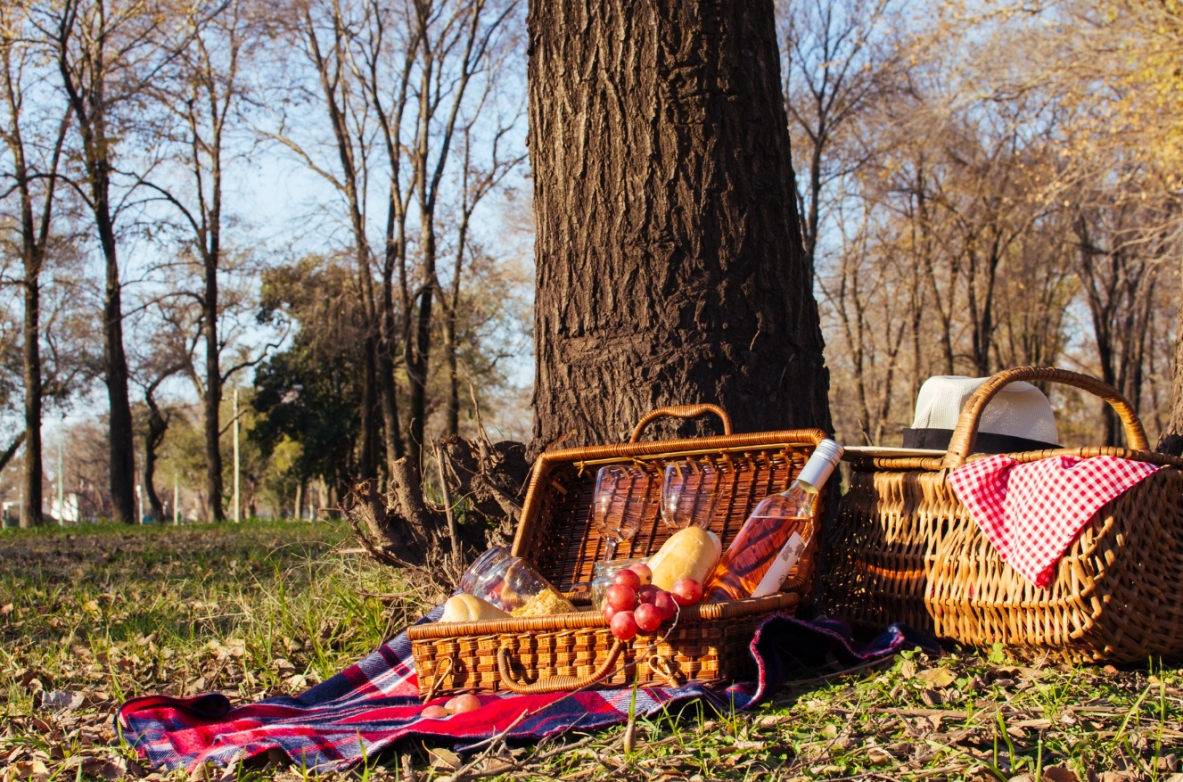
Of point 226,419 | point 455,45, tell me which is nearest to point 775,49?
point 455,45

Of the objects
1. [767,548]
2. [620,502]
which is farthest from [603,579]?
[620,502]

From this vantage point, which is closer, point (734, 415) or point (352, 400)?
point (734, 415)

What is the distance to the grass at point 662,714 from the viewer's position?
183 centimetres

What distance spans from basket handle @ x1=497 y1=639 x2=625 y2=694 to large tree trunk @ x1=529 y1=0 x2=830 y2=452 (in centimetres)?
135

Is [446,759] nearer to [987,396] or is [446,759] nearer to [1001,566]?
[1001,566]

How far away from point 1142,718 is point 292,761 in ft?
5.85

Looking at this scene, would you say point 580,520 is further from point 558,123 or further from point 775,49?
point 775,49

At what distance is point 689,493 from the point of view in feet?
10.0

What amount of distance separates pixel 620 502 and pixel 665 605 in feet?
3.04

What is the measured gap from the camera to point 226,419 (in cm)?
5106

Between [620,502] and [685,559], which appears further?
[620,502]

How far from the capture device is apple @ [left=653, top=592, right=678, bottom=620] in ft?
7.39

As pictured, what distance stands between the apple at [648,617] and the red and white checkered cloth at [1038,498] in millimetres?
860

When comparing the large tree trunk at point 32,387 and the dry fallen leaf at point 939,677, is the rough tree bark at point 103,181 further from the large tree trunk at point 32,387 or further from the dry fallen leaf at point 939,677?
the dry fallen leaf at point 939,677
